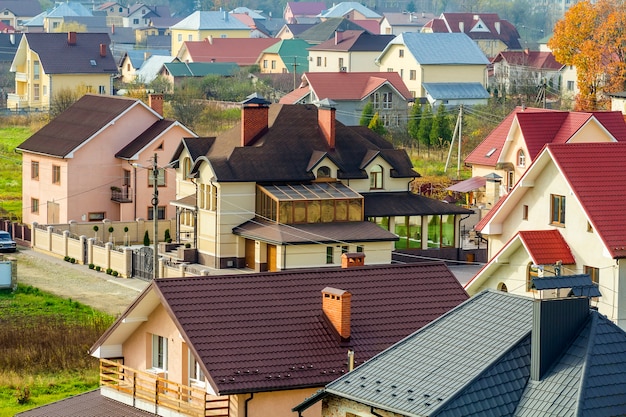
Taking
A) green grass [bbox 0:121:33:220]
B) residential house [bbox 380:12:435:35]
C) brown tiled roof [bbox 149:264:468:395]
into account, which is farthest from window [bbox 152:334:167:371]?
residential house [bbox 380:12:435:35]

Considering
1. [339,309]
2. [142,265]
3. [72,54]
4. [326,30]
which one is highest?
[326,30]

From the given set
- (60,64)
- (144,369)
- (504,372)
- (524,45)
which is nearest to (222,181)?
(144,369)

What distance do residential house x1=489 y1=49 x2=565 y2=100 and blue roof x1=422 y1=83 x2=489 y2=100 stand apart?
370cm

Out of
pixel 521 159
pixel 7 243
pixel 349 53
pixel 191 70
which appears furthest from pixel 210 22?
pixel 521 159

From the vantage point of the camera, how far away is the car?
55.2m

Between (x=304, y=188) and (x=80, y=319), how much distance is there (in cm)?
1098

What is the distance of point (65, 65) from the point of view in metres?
94.4

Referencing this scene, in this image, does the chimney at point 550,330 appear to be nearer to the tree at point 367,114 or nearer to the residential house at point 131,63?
the tree at point 367,114

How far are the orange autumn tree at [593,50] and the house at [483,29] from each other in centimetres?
5700

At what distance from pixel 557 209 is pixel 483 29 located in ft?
399

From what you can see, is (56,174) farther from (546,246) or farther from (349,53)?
(349,53)

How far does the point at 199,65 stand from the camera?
113 meters

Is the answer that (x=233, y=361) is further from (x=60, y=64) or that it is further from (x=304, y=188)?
(x=60, y=64)

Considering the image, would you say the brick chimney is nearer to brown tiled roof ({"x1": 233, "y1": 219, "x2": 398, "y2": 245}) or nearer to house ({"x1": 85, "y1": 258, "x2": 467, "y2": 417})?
brown tiled roof ({"x1": 233, "y1": 219, "x2": 398, "y2": 245})
